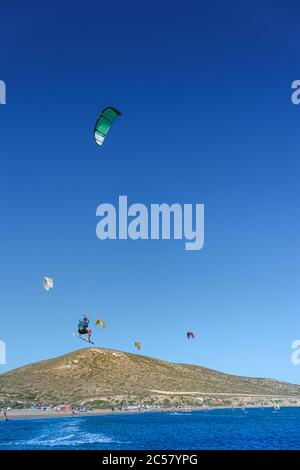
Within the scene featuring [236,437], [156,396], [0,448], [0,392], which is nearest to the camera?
[0,448]

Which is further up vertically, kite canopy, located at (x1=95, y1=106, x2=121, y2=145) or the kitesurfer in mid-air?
kite canopy, located at (x1=95, y1=106, x2=121, y2=145)

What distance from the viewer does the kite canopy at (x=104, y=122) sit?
38.6 m

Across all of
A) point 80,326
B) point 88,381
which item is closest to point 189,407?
point 88,381

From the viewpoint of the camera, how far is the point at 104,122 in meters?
40.2

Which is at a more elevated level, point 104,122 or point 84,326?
point 104,122

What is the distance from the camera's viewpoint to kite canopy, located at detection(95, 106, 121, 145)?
127ft

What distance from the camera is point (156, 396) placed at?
643ft

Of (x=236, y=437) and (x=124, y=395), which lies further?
(x=124, y=395)

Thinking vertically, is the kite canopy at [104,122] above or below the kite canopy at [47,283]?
above

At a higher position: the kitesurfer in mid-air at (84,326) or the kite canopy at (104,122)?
the kite canopy at (104,122)
